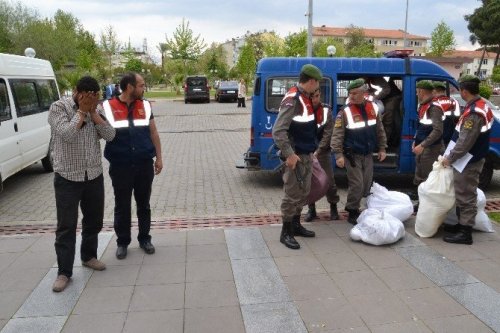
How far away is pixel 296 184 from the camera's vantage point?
4836 millimetres

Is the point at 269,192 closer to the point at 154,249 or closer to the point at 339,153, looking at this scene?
the point at 339,153

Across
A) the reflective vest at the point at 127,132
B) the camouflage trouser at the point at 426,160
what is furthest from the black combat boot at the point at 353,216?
the reflective vest at the point at 127,132

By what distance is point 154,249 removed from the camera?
484 cm

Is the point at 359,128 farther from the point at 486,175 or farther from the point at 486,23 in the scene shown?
the point at 486,23

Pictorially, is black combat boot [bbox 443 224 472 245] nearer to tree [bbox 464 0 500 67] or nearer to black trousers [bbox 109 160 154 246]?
black trousers [bbox 109 160 154 246]

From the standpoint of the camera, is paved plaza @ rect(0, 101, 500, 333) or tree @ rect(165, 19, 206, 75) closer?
paved plaza @ rect(0, 101, 500, 333)

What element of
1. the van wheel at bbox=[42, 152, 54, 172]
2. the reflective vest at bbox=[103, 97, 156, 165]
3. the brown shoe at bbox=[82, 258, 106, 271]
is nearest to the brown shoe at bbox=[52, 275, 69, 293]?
the brown shoe at bbox=[82, 258, 106, 271]

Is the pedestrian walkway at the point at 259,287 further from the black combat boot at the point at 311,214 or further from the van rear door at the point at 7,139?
the van rear door at the point at 7,139

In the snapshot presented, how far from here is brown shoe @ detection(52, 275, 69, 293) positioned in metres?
3.93

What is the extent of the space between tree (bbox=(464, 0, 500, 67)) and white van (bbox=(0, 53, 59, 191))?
184 feet

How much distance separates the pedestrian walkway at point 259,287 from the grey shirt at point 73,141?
3.35ft

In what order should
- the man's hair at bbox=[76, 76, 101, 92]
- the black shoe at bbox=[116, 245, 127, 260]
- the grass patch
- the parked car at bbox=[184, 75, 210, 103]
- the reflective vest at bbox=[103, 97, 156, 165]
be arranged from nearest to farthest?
the man's hair at bbox=[76, 76, 101, 92], the reflective vest at bbox=[103, 97, 156, 165], the black shoe at bbox=[116, 245, 127, 260], the grass patch, the parked car at bbox=[184, 75, 210, 103]

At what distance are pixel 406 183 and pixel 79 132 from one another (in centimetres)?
609

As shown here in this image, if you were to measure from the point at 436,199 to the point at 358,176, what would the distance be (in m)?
0.91
